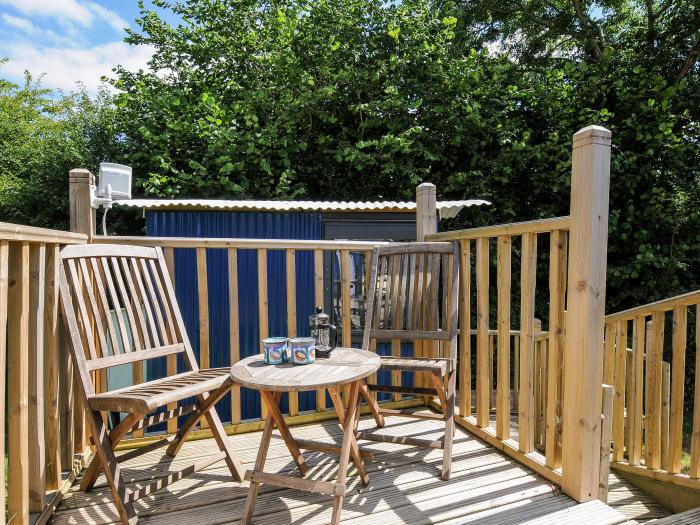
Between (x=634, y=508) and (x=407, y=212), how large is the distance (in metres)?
3.64

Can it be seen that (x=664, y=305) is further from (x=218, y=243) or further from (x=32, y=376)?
(x=32, y=376)

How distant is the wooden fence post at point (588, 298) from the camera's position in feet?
6.14

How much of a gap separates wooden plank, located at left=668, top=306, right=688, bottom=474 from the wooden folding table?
183 cm

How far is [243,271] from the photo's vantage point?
5480mm

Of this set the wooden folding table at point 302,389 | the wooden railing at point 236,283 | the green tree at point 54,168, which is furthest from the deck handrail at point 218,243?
the green tree at point 54,168

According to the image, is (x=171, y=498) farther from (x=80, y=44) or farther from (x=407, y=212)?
(x=80, y=44)

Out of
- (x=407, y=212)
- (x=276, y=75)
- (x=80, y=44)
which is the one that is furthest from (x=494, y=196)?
(x=80, y=44)

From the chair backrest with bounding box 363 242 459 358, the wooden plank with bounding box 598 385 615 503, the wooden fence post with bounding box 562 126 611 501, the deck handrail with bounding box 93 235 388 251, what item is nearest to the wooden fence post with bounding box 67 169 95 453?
the deck handrail with bounding box 93 235 388 251

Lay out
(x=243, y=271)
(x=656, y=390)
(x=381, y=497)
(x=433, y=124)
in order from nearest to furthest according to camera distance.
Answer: (x=381, y=497), (x=656, y=390), (x=243, y=271), (x=433, y=124)

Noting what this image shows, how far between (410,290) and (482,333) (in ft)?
1.57

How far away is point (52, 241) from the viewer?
1.94m

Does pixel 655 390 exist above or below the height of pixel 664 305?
below

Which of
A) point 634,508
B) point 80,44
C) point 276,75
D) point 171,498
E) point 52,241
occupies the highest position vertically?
point 80,44

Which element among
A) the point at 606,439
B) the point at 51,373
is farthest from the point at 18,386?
the point at 606,439
